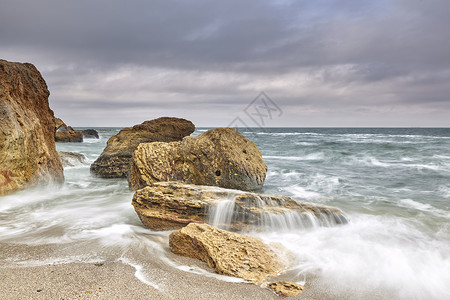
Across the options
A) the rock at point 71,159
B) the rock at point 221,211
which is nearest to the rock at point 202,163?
the rock at point 221,211

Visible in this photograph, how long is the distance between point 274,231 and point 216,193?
3.53 ft

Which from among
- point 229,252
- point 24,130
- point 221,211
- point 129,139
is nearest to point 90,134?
point 129,139

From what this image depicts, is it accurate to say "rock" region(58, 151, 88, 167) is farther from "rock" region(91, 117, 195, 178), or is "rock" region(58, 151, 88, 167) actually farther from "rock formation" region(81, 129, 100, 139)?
"rock formation" region(81, 129, 100, 139)

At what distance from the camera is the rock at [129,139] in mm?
9367

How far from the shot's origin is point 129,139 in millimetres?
9977

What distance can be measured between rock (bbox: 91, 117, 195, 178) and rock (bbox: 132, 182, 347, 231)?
4217mm

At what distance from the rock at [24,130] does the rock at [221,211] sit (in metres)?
3.38

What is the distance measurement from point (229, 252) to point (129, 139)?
7.77m

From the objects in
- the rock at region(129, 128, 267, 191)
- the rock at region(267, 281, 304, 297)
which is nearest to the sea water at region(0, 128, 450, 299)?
the rock at region(267, 281, 304, 297)

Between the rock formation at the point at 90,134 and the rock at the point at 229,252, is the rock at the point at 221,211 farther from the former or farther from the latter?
the rock formation at the point at 90,134

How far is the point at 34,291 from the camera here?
236 cm

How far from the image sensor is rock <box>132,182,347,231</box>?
171 inches

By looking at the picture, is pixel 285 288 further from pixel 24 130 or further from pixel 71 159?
pixel 71 159

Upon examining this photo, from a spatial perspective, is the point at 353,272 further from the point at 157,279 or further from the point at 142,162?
the point at 142,162
